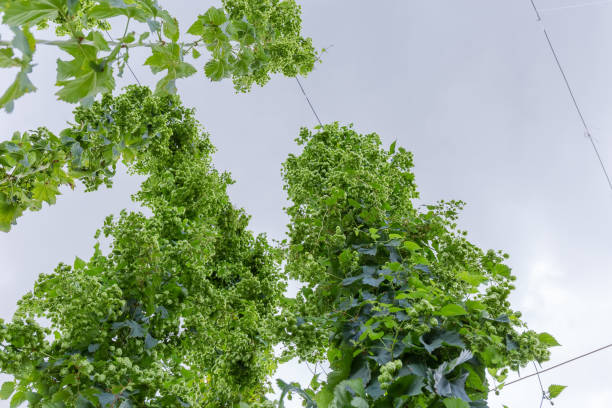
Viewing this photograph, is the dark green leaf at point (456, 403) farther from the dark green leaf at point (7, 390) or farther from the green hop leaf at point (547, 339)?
the dark green leaf at point (7, 390)

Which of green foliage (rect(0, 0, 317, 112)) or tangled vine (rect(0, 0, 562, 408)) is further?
tangled vine (rect(0, 0, 562, 408))

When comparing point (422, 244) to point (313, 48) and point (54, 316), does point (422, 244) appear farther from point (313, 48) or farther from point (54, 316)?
point (313, 48)

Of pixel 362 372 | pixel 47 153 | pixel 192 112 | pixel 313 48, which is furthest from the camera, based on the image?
pixel 313 48

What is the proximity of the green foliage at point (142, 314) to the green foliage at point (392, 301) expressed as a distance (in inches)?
12.4

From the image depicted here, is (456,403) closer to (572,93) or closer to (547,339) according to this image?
(547,339)

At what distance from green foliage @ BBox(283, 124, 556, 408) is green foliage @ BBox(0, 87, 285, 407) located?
0.32 meters

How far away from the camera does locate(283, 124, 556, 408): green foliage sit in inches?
59.8

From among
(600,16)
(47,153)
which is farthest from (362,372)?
(600,16)

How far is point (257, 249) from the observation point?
452 cm

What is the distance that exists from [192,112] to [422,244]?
3.29 m

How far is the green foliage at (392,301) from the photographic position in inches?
59.8

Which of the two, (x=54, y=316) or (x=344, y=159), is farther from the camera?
(x=344, y=159)

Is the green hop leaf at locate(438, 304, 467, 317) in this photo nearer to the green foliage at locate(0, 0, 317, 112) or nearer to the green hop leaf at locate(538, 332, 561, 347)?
the green hop leaf at locate(538, 332, 561, 347)

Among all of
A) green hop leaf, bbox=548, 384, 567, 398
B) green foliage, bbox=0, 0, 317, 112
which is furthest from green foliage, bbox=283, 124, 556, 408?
green foliage, bbox=0, 0, 317, 112
